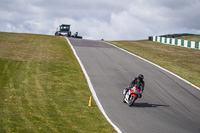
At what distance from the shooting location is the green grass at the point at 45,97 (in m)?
10.0

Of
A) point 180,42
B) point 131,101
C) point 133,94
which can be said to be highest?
point 180,42

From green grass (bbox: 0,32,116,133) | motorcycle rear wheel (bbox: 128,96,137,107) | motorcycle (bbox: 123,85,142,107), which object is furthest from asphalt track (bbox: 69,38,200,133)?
green grass (bbox: 0,32,116,133)

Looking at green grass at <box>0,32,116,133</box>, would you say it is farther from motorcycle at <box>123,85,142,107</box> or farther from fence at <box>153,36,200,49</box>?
fence at <box>153,36,200,49</box>

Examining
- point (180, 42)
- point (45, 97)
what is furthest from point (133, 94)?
point (180, 42)

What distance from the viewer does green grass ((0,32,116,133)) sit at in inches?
395

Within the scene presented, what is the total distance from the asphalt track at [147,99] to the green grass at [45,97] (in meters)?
0.89

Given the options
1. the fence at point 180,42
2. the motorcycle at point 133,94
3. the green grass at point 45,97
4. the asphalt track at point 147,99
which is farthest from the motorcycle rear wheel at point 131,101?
the fence at point 180,42

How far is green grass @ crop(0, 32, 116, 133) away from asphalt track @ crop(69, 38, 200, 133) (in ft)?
2.92

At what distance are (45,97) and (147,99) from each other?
5535mm

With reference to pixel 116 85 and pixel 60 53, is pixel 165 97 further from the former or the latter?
pixel 60 53

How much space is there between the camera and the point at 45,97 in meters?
14.0

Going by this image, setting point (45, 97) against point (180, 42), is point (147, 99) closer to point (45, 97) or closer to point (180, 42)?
point (45, 97)

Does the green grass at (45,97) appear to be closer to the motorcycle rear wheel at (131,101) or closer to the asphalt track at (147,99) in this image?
the asphalt track at (147,99)

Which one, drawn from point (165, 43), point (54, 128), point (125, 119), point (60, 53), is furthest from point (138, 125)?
point (165, 43)
